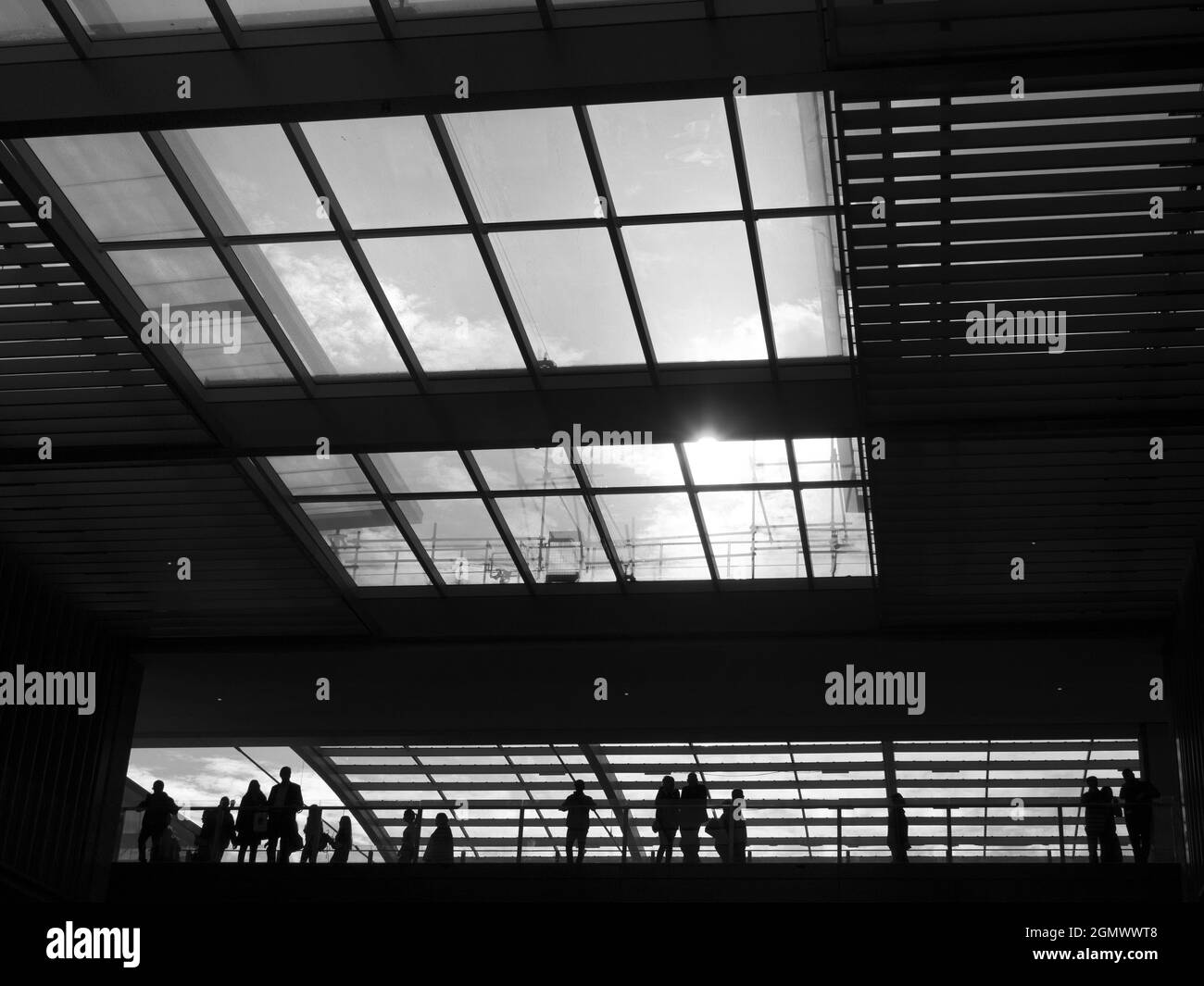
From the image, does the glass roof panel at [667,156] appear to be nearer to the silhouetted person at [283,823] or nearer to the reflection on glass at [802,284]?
the reflection on glass at [802,284]

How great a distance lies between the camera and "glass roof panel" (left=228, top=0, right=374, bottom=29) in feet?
49.5

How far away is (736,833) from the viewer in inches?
837

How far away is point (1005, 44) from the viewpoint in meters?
13.4

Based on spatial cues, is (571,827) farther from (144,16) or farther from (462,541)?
(144,16)

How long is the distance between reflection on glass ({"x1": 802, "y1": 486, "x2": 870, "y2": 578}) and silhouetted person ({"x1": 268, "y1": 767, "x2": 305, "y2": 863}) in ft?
30.0

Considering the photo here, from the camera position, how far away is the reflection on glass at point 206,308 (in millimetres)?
18281

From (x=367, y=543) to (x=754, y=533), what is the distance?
6.34 m

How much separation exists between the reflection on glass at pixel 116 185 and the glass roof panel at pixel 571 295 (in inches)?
156

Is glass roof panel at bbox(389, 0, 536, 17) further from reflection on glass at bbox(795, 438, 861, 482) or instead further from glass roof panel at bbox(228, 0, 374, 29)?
reflection on glass at bbox(795, 438, 861, 482)

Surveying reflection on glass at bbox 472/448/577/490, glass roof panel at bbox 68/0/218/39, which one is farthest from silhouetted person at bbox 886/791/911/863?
glass roof panel at bbox 68/0/218/39

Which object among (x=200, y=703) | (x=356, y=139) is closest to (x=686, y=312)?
(x=356, y=139)

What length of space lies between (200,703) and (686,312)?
15703 millimetres

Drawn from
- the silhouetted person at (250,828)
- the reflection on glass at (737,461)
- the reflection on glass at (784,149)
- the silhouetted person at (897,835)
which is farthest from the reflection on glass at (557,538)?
the reflection on glass at (784,149)
